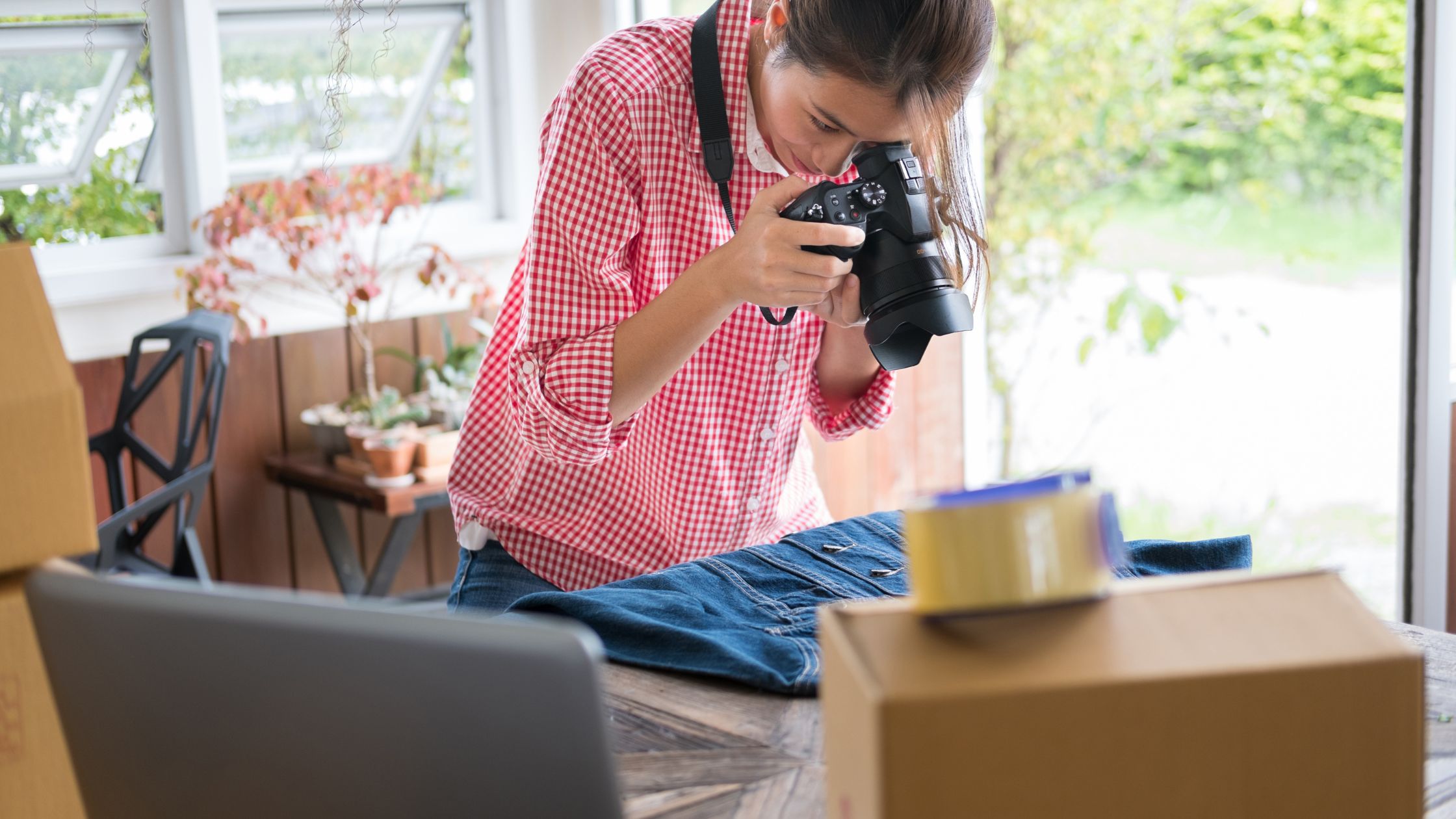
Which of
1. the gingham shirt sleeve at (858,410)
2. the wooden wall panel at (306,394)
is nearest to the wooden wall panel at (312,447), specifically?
the wooden wall panel at (306,394)

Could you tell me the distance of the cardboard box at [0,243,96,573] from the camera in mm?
750

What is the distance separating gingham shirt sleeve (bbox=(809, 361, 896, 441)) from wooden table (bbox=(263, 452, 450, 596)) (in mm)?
1253

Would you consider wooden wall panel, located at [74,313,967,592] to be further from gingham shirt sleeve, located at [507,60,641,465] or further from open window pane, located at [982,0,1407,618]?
gingham shirt sleeve, located at [507,60,641,465]

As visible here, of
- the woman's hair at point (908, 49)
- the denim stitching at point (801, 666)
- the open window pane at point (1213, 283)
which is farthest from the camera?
the open window pane at point (1213, 283)

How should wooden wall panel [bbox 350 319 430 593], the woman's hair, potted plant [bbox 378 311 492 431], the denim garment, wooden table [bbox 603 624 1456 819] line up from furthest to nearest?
wooden wall panel [bbox 350 319 430 593], potted plant [bbox 378 311 492 431], the denim garment, the woman's hair, wooden table [bbox 603 624 1456 819]

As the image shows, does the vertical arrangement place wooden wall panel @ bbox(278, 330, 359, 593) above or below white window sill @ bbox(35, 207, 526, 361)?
below

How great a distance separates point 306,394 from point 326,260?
1.03 feet

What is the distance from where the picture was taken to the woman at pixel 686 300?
1.18 m

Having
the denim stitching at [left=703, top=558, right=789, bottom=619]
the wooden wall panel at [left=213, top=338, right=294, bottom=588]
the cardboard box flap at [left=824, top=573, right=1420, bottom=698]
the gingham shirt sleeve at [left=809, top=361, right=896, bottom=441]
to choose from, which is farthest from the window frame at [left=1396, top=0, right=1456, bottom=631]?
the wooden wall panel at [left=213, top=338, right=294, bottom=588]

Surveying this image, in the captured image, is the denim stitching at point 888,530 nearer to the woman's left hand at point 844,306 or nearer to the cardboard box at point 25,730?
the woman's left hand at point 844,306

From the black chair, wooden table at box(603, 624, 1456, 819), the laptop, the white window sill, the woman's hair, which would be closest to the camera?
the laptop

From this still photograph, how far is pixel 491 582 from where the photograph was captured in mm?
1397

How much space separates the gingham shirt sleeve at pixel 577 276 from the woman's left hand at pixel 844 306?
209mm

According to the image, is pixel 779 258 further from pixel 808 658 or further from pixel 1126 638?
pixel 1126 638
